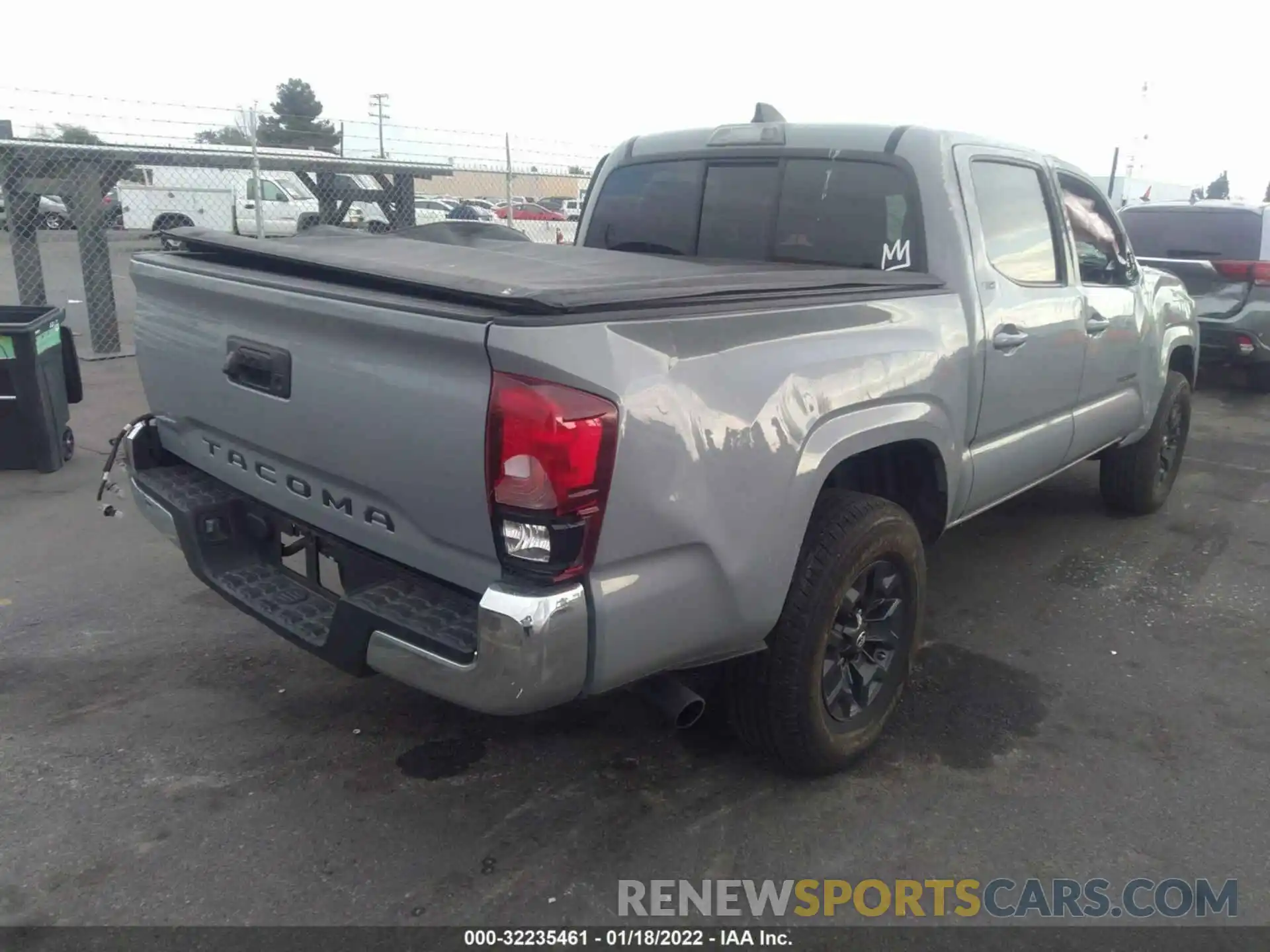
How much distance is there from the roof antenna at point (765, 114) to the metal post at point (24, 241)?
6692mm

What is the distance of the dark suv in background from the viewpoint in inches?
344

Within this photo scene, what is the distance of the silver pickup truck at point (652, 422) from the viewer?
219 cm

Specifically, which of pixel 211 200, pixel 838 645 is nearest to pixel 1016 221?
pixel 838 645

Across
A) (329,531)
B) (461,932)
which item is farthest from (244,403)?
(461,932)

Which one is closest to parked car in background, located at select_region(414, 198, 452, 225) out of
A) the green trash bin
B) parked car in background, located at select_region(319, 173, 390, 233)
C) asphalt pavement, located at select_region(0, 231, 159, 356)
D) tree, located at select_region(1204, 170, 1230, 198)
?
asphalt pavement, located at select_region(0, 231, 159, 356)

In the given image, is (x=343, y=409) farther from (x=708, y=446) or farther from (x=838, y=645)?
(x=838, y=645)

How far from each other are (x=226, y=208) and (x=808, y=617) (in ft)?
67.5

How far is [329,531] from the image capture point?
2711mm

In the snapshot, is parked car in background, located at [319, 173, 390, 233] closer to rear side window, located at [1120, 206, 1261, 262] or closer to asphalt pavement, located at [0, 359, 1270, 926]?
asphalt pavement, located at [0, 359, 1270, 926]

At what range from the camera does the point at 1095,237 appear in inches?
181

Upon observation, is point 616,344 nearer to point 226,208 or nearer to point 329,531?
point 329,531

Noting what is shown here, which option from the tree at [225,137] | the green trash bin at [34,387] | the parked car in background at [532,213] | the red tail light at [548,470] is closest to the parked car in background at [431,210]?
the parked car in background at [532,213]

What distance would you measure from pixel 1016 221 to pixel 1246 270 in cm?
607

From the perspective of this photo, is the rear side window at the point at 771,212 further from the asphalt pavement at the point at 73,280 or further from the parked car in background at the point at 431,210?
the parked car in background at the point at 431,210
